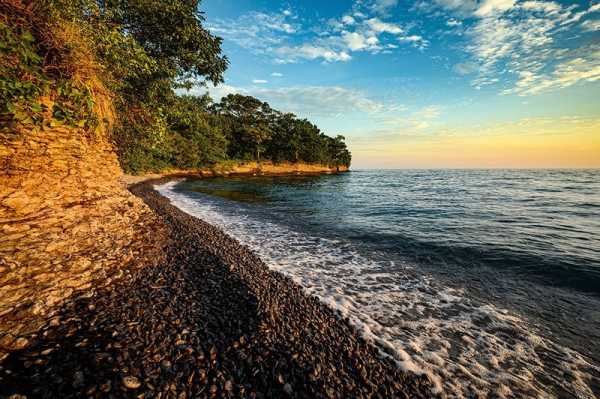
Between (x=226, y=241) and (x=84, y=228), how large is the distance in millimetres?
4100

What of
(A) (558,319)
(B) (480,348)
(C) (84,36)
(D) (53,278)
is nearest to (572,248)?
(A) (558,319)

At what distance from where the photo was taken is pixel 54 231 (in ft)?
18.7

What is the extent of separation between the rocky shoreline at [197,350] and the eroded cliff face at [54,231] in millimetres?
437

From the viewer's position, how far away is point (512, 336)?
462 centimetres

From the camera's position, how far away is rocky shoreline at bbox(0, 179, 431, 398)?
2.88 meters

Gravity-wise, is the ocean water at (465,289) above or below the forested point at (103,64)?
below

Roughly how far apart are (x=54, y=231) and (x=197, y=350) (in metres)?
5.10

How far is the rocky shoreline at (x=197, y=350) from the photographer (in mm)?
2885

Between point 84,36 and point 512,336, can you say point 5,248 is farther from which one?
point 512,336

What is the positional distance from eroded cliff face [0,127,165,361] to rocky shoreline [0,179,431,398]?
44 centimetres

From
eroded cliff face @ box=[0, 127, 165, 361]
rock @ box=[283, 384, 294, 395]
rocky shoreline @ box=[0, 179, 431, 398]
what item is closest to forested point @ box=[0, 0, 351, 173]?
eroded cliff face @ box=[0, 127, 165, 361]

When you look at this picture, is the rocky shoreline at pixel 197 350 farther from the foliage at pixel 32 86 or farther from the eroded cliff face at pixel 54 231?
the foliage at pixel 32 86

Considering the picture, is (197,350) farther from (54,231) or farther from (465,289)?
(465,289)

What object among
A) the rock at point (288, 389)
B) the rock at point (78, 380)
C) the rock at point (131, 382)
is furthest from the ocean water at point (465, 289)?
the rock at point (78, 380)
